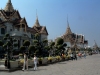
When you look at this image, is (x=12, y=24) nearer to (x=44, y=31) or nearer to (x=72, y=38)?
(x=44, y=31)

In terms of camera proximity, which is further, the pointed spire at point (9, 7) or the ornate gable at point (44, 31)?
the ornate gable at point (44, 31)

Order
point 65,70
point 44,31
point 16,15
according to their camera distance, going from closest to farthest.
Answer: point 65,70 → point 16,15 → point 44,31

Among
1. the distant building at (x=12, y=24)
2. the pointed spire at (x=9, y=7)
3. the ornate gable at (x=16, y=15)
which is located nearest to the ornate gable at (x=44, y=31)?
the distant building at (x=12, y=24)

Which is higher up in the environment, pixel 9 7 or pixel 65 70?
pixel 9 7

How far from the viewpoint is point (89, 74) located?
14281mm

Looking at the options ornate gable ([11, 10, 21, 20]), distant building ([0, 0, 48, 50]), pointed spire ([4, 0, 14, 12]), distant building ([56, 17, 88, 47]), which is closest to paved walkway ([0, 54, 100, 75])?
distant building ([0, 0, 48, 50])

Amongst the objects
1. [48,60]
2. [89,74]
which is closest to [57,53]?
[48,60]

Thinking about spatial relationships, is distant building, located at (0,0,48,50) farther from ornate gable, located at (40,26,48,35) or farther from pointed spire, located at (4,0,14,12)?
ornate gable, located at (40,26,48,35)

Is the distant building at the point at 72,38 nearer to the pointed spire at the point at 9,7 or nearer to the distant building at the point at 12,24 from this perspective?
the pointed spire at the point at 9,7

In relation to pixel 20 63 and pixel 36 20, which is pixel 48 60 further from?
pixel 36 20

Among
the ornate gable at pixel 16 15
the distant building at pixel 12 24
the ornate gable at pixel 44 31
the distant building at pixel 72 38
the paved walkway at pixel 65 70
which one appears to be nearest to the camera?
the paved walkway at pixel 65 70

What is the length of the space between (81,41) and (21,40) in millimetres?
79093

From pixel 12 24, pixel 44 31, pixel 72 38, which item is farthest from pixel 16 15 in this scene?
pixel 72 38

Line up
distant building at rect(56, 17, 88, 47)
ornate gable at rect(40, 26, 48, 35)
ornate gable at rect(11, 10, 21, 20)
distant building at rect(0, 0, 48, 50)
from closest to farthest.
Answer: distant building at rect(0, 0, 48, 50), ornate gable at rect(11, 10, 21, 20), ornate gable at rect(40, 26, 48, 35), distant building at rect(56, 17, 88, 47)
